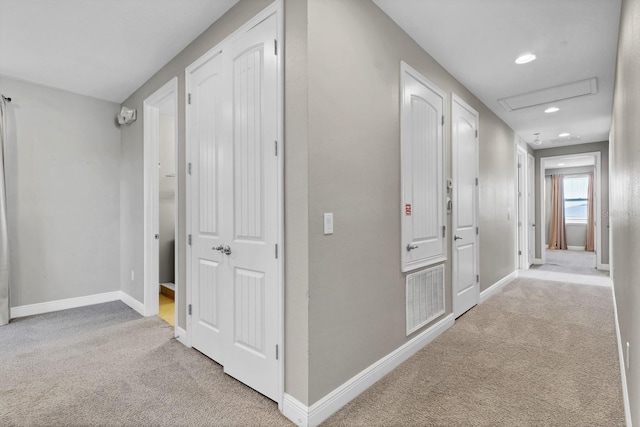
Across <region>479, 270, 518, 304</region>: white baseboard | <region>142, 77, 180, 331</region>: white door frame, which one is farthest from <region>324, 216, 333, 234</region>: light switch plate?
<region>479, 270, 518, 304</region>: white baseboard

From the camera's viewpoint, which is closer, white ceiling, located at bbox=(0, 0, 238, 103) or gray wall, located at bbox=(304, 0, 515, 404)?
gray wall, located at bbox=(304, 0, 515, 404)

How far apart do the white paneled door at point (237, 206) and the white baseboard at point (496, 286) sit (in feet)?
10.0

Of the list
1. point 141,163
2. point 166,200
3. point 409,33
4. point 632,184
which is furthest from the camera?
point 166,200

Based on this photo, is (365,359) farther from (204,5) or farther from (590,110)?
(590,110)

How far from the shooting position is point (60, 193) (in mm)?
3689

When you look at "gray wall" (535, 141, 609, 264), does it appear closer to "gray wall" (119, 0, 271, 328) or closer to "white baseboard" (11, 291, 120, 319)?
"gray wall" (119, 0, 271, 328)

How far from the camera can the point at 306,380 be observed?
5.39ft

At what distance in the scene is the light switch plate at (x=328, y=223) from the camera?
5.69 ft

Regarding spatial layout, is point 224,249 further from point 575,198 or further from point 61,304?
point 575,198

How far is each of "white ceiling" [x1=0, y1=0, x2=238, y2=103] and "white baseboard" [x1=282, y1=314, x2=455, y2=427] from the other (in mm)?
2621

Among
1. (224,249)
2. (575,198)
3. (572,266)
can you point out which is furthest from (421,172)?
(575,198)

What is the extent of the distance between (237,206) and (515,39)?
8.67ft

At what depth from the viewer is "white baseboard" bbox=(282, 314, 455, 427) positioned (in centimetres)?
165

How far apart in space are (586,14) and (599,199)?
5.23 m
